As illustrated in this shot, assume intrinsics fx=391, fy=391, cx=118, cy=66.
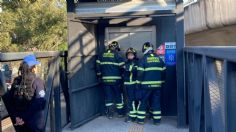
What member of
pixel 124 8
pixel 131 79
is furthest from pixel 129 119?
pixel 124 8

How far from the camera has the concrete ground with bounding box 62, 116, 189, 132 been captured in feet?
23.3

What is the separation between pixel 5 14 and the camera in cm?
2253

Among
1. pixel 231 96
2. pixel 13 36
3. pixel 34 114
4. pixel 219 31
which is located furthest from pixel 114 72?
pixel 13 36

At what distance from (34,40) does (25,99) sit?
70.7 feet

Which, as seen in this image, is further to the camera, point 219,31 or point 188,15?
point 188,15

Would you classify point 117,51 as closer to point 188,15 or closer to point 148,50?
point 148,50

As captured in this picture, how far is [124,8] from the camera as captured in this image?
24.3 feet

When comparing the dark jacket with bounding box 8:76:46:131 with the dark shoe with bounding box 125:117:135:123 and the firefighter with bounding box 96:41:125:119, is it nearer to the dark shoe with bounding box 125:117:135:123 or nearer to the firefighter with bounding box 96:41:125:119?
the dark shoe with bounding box 125:117:135:123

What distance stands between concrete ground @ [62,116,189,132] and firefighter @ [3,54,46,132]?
2.60m

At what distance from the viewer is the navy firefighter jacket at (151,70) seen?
7648 mm

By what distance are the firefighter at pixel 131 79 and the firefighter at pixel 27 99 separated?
357cm

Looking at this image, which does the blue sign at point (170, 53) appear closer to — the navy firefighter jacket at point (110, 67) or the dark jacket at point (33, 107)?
the navy firefighter jacket at point (110, 67)

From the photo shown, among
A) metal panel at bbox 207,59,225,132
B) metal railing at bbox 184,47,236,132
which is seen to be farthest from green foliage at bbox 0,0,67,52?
metal panel at bbox 207,59,225,132

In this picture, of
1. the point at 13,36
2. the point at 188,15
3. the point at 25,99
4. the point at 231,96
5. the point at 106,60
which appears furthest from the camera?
the point at 13,36
